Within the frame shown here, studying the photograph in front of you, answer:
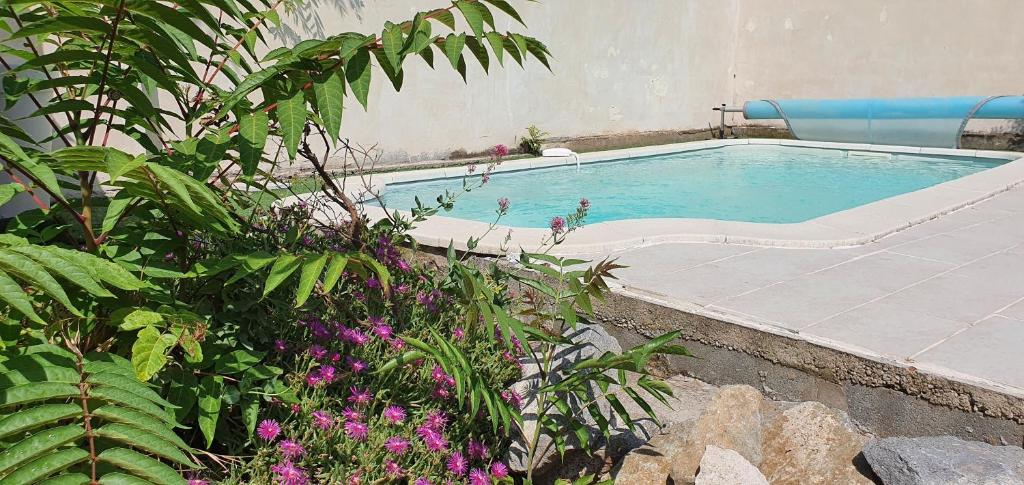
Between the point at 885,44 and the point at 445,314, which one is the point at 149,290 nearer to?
the point at 445,314

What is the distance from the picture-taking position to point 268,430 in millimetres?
1685

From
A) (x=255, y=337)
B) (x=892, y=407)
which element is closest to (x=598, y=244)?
(x=892, y=407)

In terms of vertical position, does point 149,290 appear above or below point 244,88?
below

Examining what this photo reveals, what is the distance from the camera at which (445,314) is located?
2383mm

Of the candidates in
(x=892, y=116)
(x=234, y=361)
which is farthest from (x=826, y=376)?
(x=892, y=116)

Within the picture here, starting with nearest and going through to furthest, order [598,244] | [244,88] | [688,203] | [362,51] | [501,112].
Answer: [244,88] < [362,51] < [598,244] < [688,203] < [501,112]

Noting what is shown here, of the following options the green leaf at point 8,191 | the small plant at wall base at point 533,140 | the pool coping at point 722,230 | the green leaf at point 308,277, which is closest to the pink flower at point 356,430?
the green leaf at point 308,277

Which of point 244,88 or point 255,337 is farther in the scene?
point 255,337

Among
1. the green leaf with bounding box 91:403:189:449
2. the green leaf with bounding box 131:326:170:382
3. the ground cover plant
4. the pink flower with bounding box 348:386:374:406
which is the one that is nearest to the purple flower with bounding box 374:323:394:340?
the ground cover plant

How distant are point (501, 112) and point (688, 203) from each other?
3954mm

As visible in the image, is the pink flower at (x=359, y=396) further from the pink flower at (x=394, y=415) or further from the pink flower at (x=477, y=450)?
the pink flower at (x=477, y=450)

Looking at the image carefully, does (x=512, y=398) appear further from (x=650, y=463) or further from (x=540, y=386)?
(x=650, y=463)

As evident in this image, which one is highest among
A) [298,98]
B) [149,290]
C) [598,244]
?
[298,98]

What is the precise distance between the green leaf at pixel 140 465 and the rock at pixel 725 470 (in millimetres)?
1391
